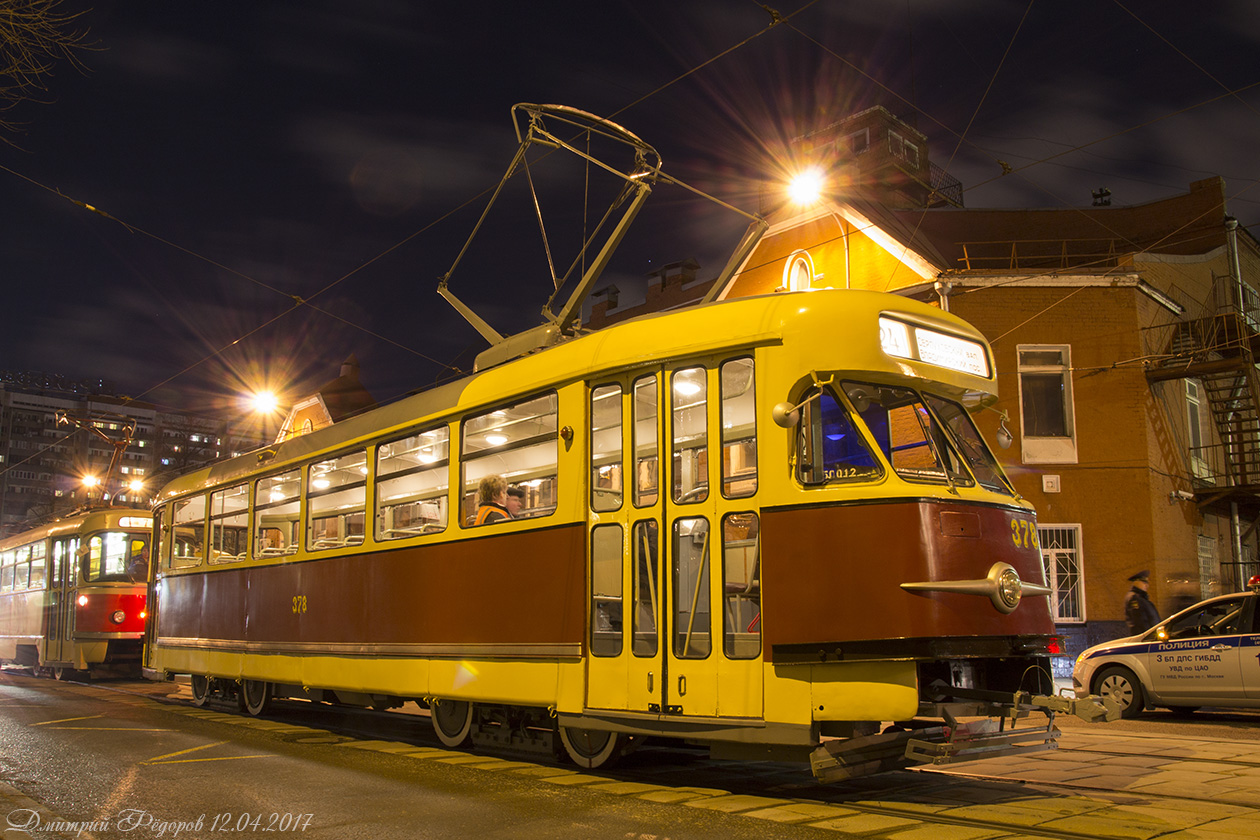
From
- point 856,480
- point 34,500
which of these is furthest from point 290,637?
point 34,500

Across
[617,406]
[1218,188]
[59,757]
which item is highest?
[1218,188]

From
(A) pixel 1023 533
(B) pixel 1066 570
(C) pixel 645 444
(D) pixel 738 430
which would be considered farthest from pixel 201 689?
(B) pixel 1066 570

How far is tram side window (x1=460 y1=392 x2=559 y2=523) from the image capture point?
325 inches

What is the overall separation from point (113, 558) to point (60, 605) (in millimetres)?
1705

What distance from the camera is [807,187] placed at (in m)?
18.2

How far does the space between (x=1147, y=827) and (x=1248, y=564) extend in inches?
745

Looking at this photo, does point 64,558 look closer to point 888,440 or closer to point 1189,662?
point 888,440

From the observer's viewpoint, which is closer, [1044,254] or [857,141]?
[1044,254]

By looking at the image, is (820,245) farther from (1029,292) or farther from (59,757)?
(59,757)

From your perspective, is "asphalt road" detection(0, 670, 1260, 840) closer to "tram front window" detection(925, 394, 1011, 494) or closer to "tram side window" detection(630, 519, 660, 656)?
"tram side window" detection(630, 519, 660, 656)

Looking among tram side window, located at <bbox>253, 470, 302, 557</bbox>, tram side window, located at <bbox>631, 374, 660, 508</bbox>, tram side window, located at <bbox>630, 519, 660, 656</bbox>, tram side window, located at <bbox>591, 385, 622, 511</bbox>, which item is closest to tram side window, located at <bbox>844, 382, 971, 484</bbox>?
tram side window, located at <bbox>631, 374, 660, 508</bbox>

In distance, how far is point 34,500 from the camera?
102m

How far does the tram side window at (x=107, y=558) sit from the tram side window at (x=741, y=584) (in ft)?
57.1

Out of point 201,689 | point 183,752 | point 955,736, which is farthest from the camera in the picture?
point 201,689
